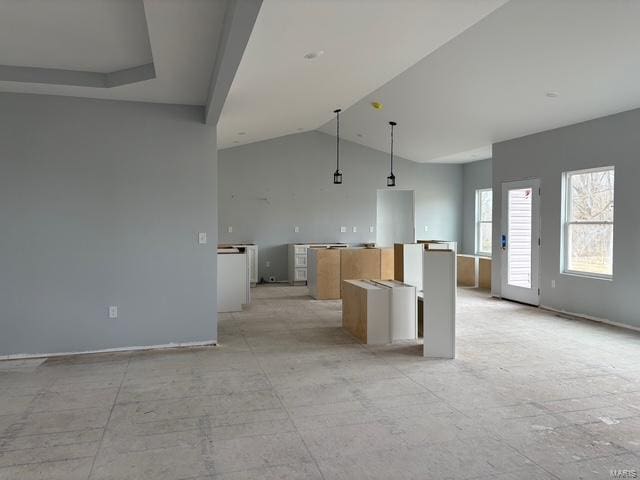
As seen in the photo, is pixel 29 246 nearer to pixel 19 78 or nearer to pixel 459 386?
pixel 19 78

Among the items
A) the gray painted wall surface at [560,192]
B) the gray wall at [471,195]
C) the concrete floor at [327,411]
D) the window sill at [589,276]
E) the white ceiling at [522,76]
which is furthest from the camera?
the gray wall at [471,195]

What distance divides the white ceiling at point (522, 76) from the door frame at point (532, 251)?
0.77 m

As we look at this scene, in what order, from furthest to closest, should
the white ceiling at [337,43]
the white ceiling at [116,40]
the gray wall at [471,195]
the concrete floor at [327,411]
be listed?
the gray wall at [471,195]
the white ceiling at [116,40]
the white ceiling at [337,43]
the concrete floor at [327,411]

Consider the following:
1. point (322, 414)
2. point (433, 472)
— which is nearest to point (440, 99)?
point (322, 414)

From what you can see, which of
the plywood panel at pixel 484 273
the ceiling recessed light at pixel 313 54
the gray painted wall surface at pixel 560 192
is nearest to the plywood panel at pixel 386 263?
the gray painted wall surface at pixel 560 192

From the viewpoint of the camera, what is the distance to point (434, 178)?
36.1ft

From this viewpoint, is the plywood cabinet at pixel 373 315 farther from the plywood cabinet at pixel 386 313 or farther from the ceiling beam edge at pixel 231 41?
the ceiling beam edge at pixel 231 41

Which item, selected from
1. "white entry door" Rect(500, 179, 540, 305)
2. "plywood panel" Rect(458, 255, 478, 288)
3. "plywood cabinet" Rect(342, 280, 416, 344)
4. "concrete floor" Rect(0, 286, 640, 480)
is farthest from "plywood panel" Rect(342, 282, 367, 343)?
"plywood panel" Rect(458, 255, 478, 288)

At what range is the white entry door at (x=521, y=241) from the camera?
7125 millimetres

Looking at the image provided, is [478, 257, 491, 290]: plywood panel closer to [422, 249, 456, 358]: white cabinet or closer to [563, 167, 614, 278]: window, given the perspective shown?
[563, 167, 614, 278]: window

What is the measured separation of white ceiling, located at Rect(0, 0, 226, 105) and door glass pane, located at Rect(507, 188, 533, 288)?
509cm

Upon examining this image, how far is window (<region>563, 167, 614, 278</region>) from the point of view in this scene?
19.7 feet

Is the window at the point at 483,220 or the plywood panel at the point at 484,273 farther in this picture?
the window at the point at 483,220

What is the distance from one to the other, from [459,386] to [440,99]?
4.30m
